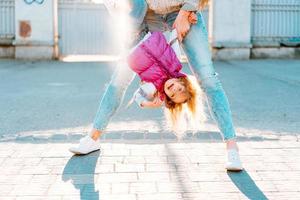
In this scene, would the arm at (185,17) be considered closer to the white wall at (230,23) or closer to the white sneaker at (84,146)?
the white sneaker at (84,146)

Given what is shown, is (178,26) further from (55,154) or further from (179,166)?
(55,154)

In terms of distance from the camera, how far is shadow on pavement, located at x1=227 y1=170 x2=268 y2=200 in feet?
11.2

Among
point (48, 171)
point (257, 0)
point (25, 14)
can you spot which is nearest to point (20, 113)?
point (48, 171)

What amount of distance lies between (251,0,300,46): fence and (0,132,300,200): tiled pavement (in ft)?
41.9

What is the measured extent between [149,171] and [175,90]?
1.87 feet

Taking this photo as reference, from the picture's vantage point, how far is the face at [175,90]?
386 centimetres

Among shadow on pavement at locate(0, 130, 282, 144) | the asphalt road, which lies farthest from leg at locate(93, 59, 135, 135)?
the asphalt road

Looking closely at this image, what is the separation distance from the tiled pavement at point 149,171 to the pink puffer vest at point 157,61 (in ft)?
1.96

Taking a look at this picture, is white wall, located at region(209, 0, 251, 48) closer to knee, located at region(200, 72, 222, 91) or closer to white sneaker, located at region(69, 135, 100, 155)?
white sneaker, located at region(69, 135, 100, 155)

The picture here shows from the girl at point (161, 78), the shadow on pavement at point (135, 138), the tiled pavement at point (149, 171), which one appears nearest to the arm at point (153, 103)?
the girl at point (161, 78)

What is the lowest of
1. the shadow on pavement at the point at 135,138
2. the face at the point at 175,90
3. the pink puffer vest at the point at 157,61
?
the shadow on pavement at the point at 135,138

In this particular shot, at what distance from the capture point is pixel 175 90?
152 inches

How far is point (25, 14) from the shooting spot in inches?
650

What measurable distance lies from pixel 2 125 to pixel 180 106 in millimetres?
2610
